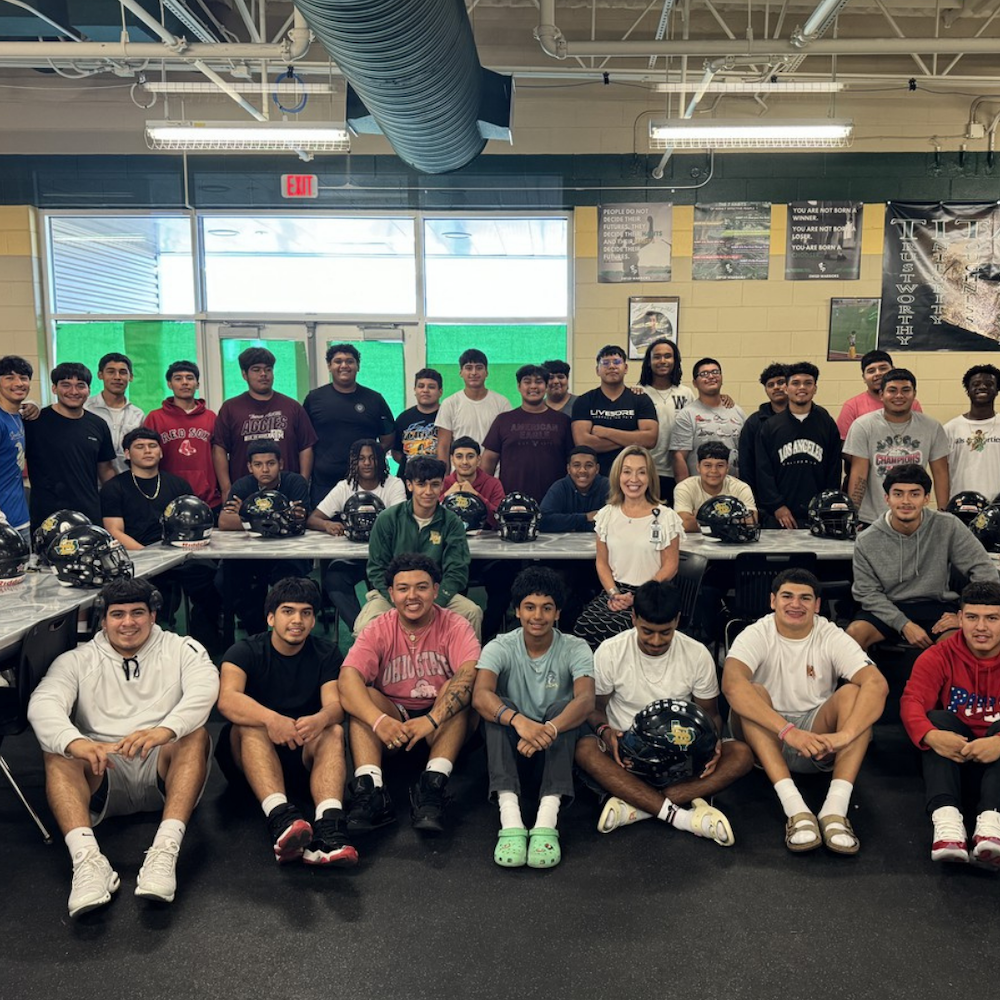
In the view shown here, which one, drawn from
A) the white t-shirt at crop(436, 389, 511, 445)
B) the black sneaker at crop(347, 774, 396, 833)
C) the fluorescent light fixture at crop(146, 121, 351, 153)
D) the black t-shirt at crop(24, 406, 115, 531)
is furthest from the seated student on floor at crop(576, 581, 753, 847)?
the fluorescent light fixture at crop(146, 121, 351, 153)

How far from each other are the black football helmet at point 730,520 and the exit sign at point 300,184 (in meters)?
5.76

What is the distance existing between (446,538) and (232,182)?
19.1 ft

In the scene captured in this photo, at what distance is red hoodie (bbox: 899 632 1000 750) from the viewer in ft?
11.6

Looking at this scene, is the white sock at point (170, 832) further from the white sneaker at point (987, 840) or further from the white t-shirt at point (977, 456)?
the white t-shirt at point (977, 456)

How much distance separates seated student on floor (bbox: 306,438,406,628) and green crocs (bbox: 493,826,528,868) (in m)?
2.43

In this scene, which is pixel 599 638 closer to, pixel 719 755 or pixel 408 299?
pixel 719 755

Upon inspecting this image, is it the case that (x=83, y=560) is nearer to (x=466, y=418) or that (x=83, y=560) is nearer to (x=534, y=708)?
(x=534, y=708)

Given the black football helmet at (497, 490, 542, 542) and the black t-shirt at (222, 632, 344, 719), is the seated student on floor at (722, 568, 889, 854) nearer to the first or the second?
the black t-shirt at (222, 632, 344, 719)

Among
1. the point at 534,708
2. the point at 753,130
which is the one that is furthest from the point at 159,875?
the point at 753,130

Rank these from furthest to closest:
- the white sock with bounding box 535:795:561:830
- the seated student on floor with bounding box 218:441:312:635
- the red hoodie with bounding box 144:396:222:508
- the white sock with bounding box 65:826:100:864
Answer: the red hoodie with bounding box 144:396:222:508 → the seated student on floor with bounding box 218:441:312:635 → the white sock with bounding box 535:795:561:830 → the white sock with bounding box 65:826:100:864

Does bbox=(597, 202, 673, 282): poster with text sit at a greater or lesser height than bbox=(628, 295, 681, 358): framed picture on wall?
greater

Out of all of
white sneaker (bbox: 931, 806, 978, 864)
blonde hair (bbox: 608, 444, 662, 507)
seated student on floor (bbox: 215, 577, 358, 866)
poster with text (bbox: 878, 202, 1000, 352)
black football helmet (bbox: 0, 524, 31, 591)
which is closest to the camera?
white sneaker (bbox: 931, 806, 978, 864)

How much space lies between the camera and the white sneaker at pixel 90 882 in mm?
2834

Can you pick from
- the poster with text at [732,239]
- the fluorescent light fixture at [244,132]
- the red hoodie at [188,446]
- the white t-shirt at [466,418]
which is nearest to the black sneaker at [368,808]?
the red hoodie at [188,446]
